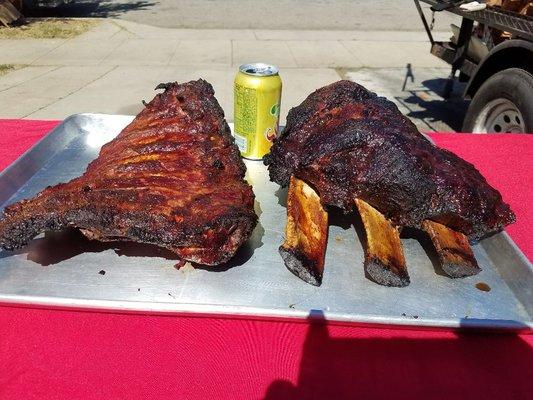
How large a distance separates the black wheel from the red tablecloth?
2757 mm

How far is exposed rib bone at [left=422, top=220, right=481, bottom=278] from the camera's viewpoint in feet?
5.47

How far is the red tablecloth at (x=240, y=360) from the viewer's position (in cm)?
130

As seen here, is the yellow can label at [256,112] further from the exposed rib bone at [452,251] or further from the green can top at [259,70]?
the exposed rib bone at [452,251]

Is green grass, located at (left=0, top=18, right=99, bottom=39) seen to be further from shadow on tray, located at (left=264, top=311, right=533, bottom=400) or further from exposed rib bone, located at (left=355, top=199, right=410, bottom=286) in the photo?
shadow on tray, located at (left=264, top=311, right=533, bottom=400)

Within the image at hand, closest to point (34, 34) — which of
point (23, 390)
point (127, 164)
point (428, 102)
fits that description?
point (428, 102)

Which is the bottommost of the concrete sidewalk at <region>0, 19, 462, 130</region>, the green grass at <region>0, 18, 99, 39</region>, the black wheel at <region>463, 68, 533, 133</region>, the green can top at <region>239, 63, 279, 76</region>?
the green grass at <region>0, 18, 99, 39</region>

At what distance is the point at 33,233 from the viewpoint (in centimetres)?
154

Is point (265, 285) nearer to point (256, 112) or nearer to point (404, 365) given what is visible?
point (404, 365)

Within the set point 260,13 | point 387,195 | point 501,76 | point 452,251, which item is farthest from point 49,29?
point 452,251

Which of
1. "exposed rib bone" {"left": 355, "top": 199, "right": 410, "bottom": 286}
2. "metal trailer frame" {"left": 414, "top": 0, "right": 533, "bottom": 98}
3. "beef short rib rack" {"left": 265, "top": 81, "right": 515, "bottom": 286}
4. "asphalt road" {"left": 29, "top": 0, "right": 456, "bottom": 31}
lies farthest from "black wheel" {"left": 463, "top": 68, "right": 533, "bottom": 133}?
"asphalt road" {"left": 29, "top": 0, "right": 456, "bottom": 31}

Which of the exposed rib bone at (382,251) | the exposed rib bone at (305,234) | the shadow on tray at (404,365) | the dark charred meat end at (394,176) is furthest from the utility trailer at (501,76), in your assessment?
the shadow on tray at (404,365)

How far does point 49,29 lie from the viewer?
11.2 metres

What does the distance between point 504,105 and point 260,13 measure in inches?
483

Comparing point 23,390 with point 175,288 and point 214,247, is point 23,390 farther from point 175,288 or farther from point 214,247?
point 214,247
